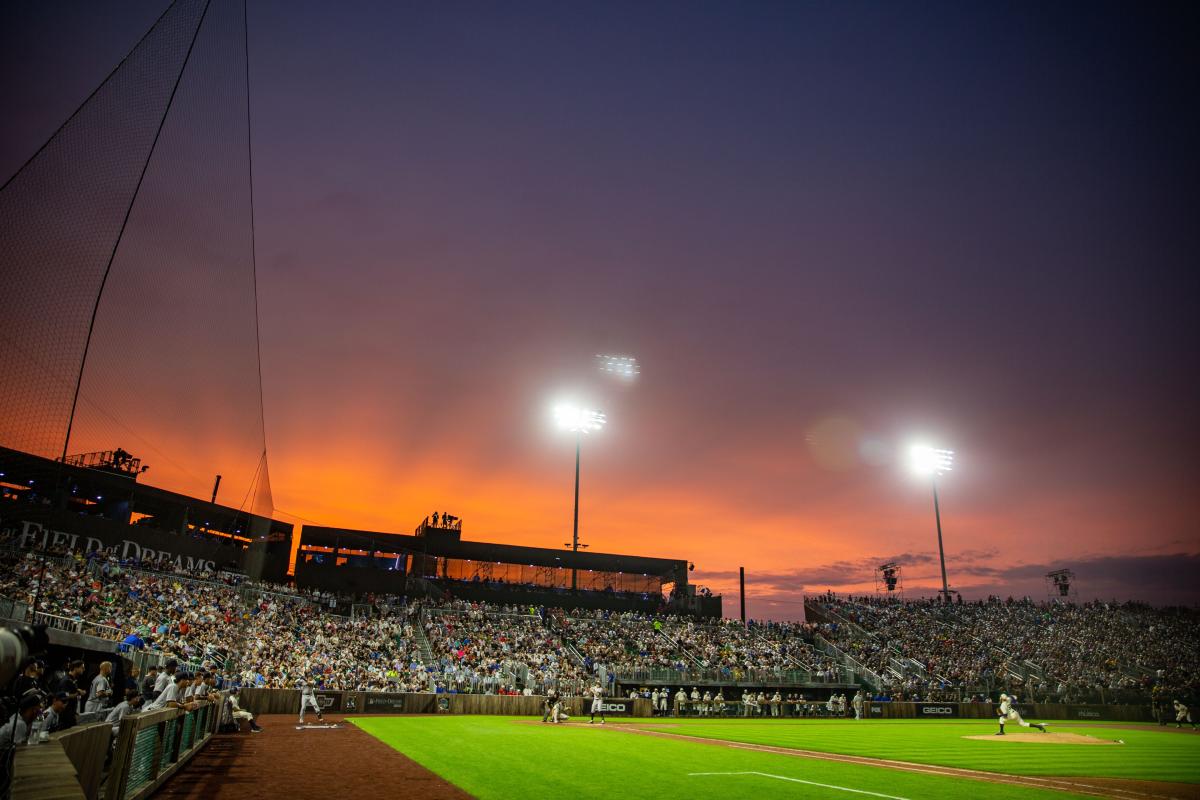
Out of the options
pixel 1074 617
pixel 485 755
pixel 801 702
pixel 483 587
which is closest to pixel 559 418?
pixel 483 587

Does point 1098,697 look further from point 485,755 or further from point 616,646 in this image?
point 485,755

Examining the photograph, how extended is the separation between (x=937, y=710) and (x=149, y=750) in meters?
49.0

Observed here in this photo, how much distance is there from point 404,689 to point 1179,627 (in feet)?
217

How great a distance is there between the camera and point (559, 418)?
193 ft

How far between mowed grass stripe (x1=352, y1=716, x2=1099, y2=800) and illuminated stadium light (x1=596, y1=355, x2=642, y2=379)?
39.8m

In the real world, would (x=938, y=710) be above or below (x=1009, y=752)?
below

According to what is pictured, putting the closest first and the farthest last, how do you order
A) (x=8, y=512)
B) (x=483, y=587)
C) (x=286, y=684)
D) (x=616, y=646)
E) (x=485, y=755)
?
(x=8, y=512)
(x=485, y=755)
(x=286, y=684)
(x=616, y=646)
(x=483, y=587)

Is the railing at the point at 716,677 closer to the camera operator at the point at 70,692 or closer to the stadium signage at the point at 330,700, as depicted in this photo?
the stadium signage at the point at 330,700

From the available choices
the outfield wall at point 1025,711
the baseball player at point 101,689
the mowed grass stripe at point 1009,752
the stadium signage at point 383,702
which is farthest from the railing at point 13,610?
the outfield wall at point 1025,711

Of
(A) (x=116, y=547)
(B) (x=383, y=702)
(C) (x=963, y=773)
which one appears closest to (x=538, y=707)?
(B) (x=383, y=702)

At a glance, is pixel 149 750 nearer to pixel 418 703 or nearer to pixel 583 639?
pixel 418 703

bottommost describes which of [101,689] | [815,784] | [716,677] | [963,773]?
[716,677]

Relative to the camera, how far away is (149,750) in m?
9.61

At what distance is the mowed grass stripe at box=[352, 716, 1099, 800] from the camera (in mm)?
11852
